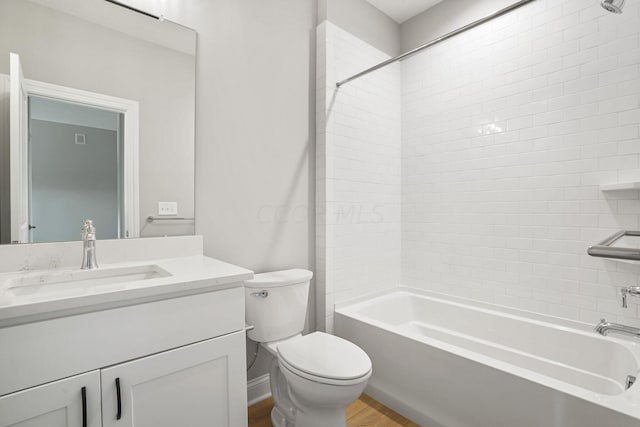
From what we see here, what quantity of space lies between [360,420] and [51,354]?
5.04 ft

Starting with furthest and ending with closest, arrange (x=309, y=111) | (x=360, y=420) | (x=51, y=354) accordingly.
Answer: (x=309, y=111), (x=360, y=420), (x=51, y=354)

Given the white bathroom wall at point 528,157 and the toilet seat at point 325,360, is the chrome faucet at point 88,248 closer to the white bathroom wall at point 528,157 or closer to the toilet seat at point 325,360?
the toilet seat at point 325,360

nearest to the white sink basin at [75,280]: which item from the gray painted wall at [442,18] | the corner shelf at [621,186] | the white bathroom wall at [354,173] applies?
the white bathroom wall at [354,173]

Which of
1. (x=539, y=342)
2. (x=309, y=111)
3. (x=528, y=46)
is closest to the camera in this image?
(x=539, y=342)

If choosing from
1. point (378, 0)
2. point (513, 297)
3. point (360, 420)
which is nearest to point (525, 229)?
point (513, 297)

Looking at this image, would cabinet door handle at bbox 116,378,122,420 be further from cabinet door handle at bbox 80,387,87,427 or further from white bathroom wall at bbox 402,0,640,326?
white bathroom wall at bbox 402,0,640,326

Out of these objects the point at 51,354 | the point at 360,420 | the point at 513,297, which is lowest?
the point at 360,420

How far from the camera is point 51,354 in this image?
869 millimetres

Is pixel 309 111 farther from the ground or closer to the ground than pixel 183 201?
farther from the ground

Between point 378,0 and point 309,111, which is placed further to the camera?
point 378,0

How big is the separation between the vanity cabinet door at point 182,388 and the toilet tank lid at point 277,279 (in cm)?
43

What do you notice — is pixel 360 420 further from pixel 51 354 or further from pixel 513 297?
pixel 51 354

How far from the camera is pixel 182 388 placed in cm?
111

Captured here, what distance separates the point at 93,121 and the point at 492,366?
2109mm
